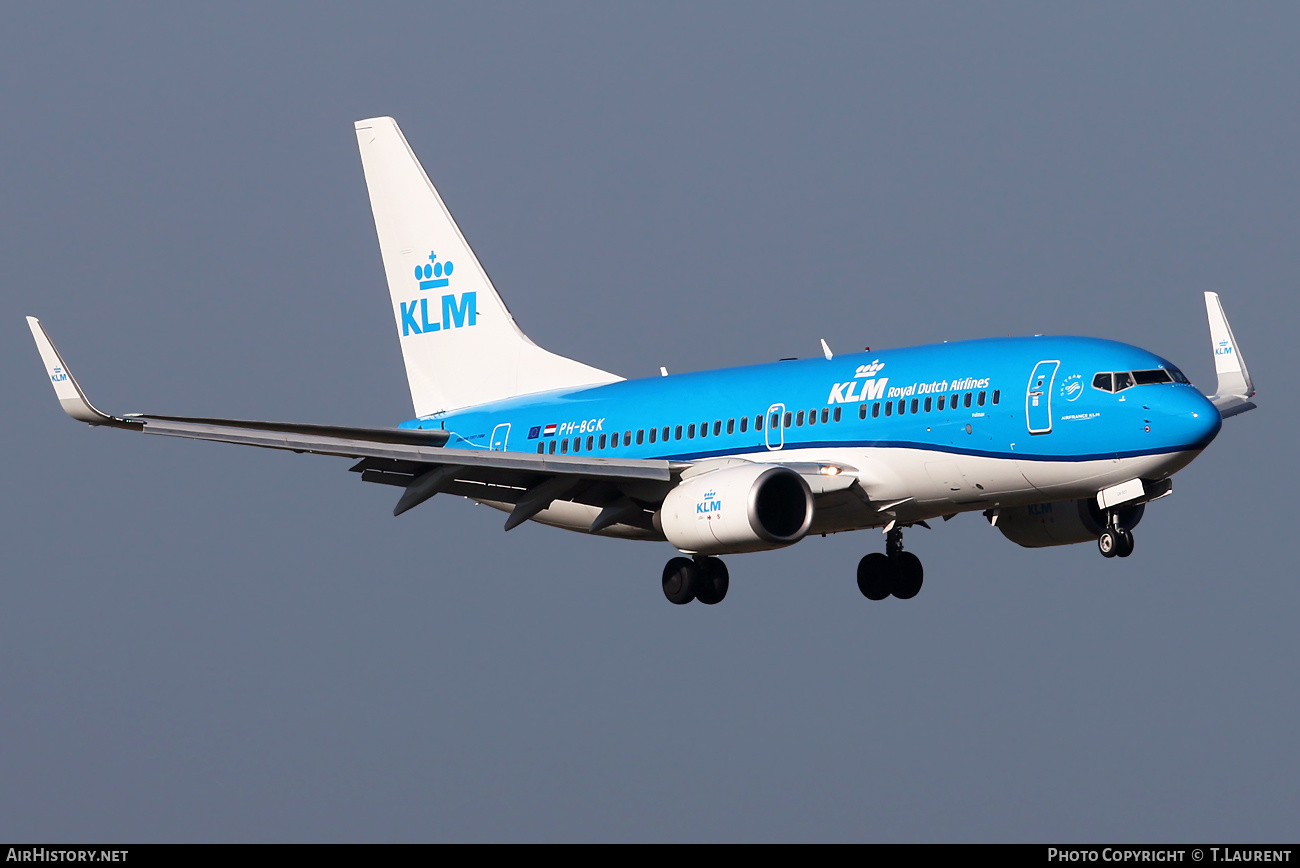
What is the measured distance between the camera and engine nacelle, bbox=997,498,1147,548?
4462 centimetres

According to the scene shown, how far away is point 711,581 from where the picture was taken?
45.4m

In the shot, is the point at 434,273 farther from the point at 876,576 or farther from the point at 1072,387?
the point at 1072,387

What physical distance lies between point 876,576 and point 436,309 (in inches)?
591

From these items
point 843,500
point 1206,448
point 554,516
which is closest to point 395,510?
point 554,516

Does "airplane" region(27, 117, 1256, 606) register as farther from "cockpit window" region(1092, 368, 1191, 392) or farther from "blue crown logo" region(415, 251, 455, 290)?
"blue crown logo" region(415, 251, 455, 290)

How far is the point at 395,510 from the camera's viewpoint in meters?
42.9

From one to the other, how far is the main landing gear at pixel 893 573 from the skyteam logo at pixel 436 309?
13.5m

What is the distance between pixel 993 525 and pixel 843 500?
4.89 metres

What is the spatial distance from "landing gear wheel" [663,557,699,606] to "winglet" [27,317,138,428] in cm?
1293

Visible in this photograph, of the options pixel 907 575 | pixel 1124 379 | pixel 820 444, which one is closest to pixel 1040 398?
pixel 1124 379

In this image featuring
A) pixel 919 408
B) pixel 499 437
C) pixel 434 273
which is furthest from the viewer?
pixel 434 273

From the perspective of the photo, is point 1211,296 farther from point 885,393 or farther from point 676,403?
point 676,403

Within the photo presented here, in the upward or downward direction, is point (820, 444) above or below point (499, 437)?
below
